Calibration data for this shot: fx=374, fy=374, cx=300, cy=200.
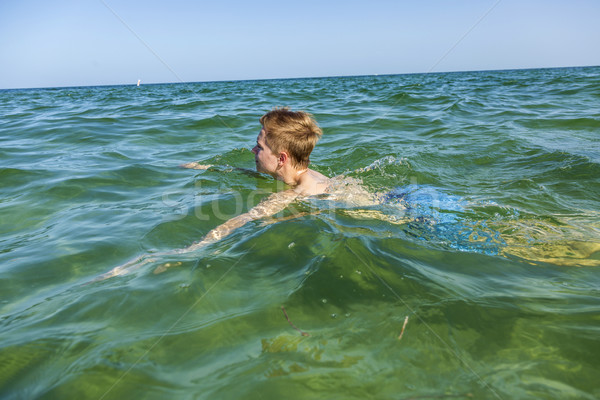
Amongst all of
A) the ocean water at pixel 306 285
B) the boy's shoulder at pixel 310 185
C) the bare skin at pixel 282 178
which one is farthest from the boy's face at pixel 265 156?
the ocean water at pixel 306 285

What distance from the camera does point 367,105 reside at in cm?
1205

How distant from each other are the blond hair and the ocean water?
56 cm

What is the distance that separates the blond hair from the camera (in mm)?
3961

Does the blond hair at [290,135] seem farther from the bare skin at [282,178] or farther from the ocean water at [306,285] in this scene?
the ocean water at [306,285]

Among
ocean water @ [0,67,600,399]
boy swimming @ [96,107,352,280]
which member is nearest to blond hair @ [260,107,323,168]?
boy swimming @ [96,107,352,280]

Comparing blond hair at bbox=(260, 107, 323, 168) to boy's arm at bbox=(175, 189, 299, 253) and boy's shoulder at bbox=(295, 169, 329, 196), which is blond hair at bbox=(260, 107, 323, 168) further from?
boy's arm at bbox=(175, 189, 299, 253)

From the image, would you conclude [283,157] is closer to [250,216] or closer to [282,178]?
[282,178]

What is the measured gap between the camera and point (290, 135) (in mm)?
3951

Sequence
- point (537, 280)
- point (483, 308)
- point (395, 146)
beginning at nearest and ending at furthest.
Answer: point (483, 308)
point (537, 280)
point (395, 146)

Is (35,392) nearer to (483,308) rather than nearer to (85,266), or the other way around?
(85,266)

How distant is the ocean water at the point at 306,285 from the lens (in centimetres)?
152

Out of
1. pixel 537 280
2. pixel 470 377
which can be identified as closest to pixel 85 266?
pixel 470 377

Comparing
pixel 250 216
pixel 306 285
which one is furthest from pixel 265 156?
pixel 306 285

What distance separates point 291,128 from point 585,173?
12.0ft
